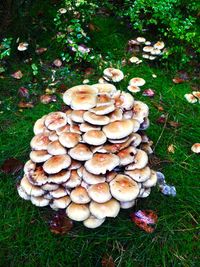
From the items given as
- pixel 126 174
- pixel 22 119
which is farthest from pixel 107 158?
pixel 22 119

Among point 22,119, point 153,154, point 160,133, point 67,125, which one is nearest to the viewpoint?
point 67,125

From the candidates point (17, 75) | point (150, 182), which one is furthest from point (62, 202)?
point (17, 75)

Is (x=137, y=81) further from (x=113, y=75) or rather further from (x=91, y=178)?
(x=91, y=178)

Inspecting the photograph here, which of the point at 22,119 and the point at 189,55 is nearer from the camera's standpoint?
the point at 22,119

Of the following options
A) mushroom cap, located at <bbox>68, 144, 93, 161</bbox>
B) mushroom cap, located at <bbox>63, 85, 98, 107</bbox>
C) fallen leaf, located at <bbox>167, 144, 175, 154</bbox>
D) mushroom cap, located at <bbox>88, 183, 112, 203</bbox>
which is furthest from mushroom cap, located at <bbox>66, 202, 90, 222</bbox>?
fallen leaf, located at <bbox>167, 144, 175, 154</bbox>

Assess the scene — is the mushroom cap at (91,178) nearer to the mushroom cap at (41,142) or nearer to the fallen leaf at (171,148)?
the mushroom cap at (41,142)

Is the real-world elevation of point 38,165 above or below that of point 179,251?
above

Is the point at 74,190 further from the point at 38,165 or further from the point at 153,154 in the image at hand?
the point at 153,154

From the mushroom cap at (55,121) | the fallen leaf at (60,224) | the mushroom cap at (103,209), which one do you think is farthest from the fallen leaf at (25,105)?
the mushroom cap at (103,209)
